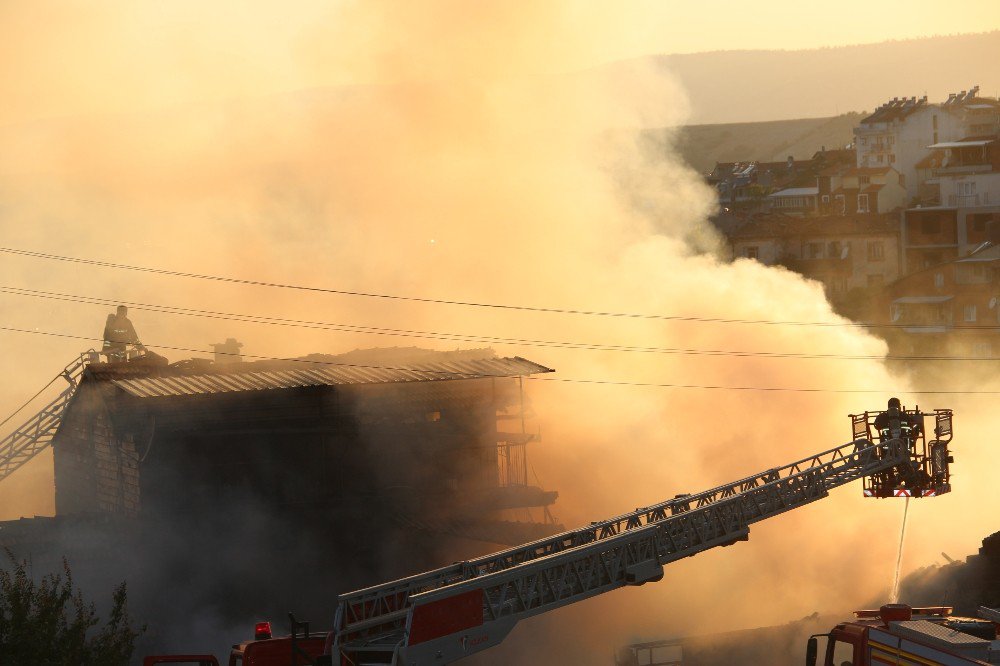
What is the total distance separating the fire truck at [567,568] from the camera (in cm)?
1636

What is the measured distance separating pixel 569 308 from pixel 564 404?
5996 millimetres

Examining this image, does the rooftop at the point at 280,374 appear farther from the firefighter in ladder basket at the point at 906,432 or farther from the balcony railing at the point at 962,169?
the balcony railing at the point at 962,169

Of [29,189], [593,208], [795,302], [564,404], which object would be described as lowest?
[564,404]

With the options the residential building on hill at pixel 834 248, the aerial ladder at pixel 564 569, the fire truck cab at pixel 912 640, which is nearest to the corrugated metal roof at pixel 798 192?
the residential building on hill at pixel 834 248

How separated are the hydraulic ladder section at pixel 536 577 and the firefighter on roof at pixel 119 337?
16846mm

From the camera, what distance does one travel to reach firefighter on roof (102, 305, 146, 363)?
33812 millimetres

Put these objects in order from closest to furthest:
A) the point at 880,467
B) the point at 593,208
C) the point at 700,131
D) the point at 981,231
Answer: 1. the point at 880,467
2. the point at 593,208
3. the point at 981,231
4. the point at 700,131

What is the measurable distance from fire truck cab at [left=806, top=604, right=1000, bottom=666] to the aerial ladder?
3400 millimetres

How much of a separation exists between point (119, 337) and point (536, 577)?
64.4ft

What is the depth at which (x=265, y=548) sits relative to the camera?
90.4 ft

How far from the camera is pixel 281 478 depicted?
94.0ft

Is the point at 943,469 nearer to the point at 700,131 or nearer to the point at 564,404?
the point at 564,404

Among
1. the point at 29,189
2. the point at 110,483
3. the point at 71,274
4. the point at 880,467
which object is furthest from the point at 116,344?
the point at 29,189

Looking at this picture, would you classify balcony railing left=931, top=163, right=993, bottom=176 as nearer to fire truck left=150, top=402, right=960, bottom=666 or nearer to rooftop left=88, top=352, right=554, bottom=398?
rooftop left=88, top=352, right=554, bottom=398
